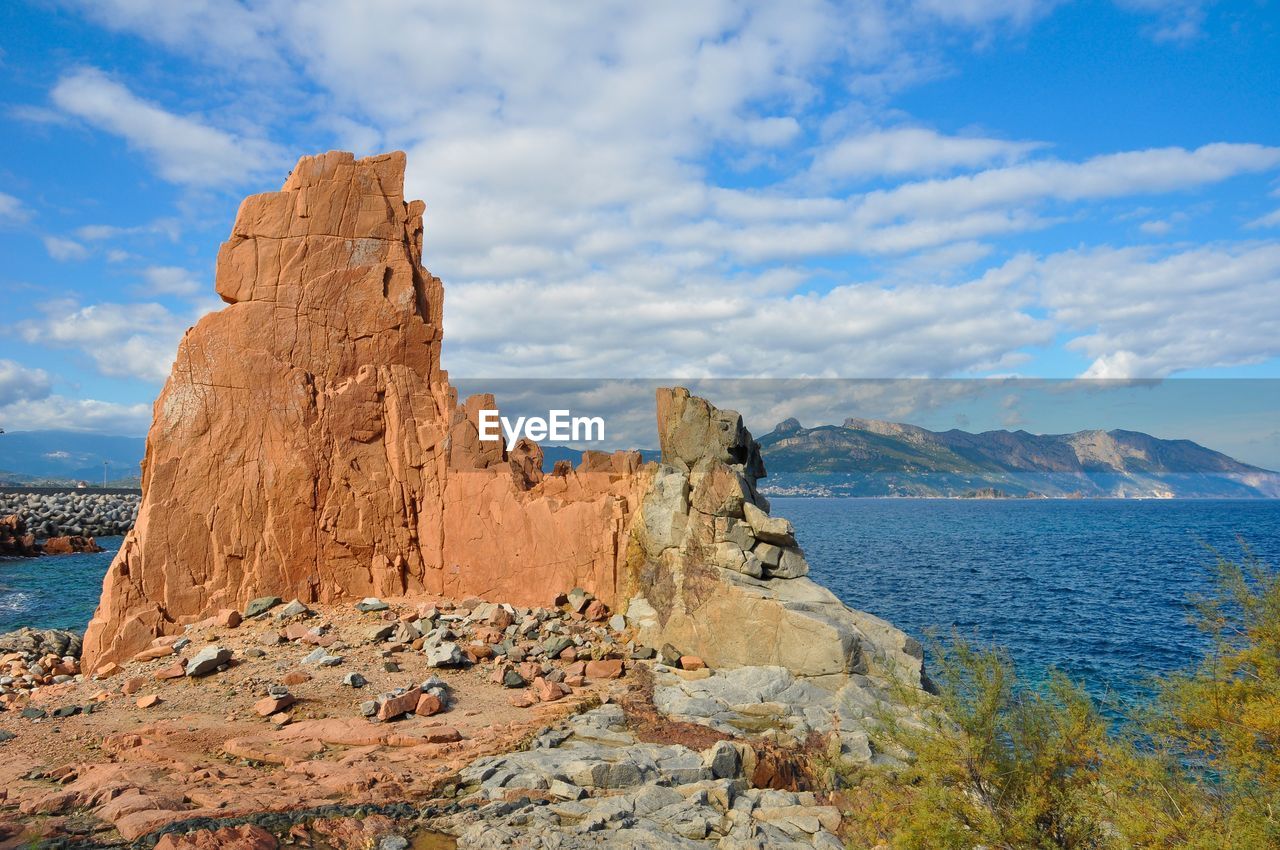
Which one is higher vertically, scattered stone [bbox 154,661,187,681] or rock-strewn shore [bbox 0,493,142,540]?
rock-strewn shore [bbox 0,493,142,540]

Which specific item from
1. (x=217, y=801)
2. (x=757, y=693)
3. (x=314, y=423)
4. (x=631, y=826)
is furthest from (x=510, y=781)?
(x=314, y=423)

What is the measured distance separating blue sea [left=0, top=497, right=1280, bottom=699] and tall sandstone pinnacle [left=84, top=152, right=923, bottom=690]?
6596 millimetres

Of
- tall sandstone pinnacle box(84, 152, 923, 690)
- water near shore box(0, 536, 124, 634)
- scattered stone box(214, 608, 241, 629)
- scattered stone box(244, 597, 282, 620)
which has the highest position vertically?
tall sandstone pinnacle box(84, 152, 923, 690)

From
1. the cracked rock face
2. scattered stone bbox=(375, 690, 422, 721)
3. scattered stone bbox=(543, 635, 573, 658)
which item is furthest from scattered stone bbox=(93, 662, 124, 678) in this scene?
the cracked rock face

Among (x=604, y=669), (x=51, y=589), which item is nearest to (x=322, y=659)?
(x=604, y=669)

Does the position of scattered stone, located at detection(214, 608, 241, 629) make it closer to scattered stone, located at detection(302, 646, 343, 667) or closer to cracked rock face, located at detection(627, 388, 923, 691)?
scattered stone, located at detection(302, 646, 343, 667)

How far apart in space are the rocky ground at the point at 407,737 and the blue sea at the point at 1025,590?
584 cm

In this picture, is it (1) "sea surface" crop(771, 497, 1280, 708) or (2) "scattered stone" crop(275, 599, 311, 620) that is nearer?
(2) "scattered stone" crop(275, 599, 311, 620)

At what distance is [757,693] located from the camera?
18797 millimetres

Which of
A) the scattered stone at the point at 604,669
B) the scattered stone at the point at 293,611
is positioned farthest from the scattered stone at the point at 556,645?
the scattered stone at the point at 293,611

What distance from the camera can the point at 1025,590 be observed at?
5134cm

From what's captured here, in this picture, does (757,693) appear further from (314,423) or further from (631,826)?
(314,423)

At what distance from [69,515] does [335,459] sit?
2966 inches

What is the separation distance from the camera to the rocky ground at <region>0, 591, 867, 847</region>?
12.7 m
